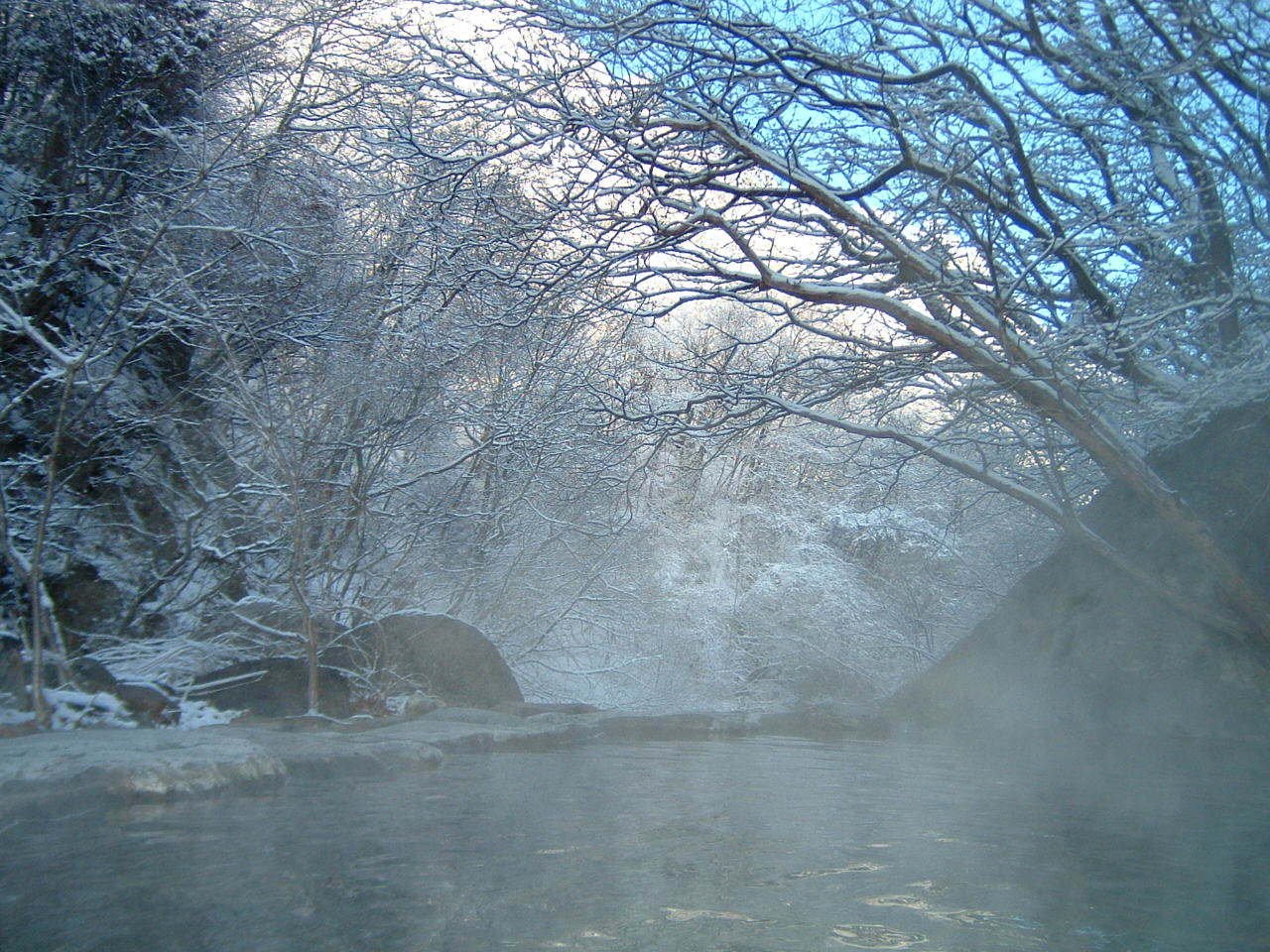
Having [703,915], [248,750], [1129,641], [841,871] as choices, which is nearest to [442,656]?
[248,750]

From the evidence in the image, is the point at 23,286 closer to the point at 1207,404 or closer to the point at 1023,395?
the point at 1023,395

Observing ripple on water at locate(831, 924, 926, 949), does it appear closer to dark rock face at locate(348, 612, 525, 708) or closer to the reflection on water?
the reflection on water

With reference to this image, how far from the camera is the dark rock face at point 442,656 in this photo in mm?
9344

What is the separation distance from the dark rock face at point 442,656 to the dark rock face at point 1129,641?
15.8 feet

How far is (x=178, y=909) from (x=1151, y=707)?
8972 millimetres

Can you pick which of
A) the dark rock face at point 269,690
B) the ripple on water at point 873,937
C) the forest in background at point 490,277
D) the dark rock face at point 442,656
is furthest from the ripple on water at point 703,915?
the dark rock face at point 442,656

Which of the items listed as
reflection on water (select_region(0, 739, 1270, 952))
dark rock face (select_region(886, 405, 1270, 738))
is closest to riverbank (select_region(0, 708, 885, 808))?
reflection on water (select_region(0, 739, 1270, 952))

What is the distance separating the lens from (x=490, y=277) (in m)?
6.13

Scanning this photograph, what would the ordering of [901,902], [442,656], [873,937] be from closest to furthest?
[873,937]
[901,902]
[442,656]

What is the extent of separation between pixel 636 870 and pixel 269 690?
5.81m

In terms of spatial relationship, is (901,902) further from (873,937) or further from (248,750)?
(248,750)

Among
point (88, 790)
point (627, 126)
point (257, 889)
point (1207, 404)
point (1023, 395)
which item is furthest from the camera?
point (1207, 404)

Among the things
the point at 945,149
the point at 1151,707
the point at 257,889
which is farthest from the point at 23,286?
the point at 1151,707

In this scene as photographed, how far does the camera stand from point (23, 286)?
690cm
